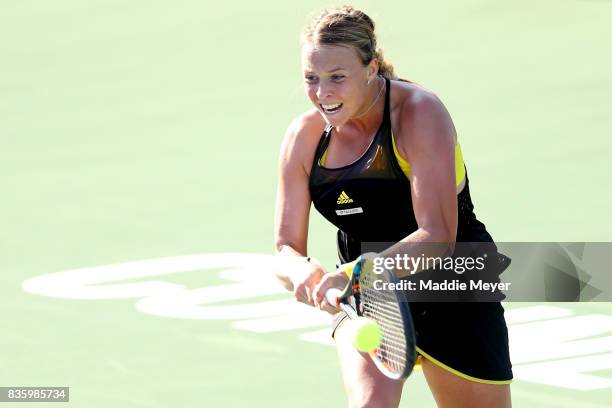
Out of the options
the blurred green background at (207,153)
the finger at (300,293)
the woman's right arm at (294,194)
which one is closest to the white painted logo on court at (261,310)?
the blurred green background at (207,153)

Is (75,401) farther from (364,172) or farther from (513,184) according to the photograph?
→ (513,184)

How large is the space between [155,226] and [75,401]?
2825 mm

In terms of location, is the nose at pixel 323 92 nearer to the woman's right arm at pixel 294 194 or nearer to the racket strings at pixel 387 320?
the woman's right arm at pixel 294 194

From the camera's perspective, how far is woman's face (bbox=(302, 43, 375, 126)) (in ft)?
18.3

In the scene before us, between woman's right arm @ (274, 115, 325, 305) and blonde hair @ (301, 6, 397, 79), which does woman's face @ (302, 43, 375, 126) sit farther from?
woman's right arm @ (274, 115, 325, 305)

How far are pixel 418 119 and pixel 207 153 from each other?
21.9 ft

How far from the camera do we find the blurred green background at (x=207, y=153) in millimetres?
8109

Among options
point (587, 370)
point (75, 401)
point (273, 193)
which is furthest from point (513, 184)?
point (75, 401)

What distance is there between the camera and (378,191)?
5.77 m

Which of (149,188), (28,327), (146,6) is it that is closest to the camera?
(28,327)

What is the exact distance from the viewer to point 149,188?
11.3 metres

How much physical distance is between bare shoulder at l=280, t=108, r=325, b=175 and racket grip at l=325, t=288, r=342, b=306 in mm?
701

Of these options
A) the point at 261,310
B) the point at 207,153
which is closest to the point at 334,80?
the point at 261,310

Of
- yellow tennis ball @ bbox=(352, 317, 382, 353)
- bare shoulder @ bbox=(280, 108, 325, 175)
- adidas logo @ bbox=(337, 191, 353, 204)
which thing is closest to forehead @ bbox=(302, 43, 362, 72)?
bare shoulder @ bbox=(280, 108, 325, 175)
